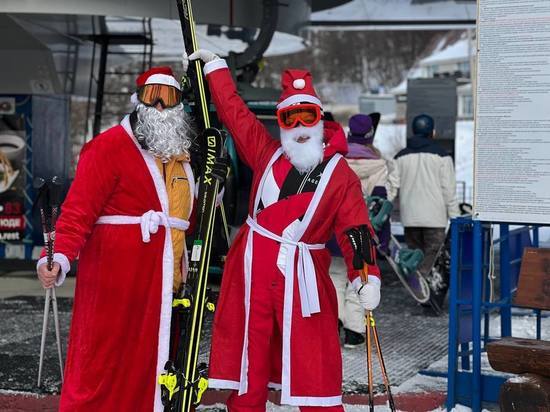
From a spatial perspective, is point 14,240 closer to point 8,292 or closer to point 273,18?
point 8,292

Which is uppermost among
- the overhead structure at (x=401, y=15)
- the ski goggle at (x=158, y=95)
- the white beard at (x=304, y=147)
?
the overhead structure at (x=401, y=15)

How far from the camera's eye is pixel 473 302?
5.13 metres

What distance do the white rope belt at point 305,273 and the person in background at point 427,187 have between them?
422cm

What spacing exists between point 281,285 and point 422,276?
368cm

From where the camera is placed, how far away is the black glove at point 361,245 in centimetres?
424

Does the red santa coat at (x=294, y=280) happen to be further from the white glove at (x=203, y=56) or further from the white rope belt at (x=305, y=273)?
the white glove at (x=203, y=56)

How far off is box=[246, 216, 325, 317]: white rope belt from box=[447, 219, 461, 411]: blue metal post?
1.23 meters

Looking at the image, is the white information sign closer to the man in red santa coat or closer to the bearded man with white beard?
the man in red santa coat

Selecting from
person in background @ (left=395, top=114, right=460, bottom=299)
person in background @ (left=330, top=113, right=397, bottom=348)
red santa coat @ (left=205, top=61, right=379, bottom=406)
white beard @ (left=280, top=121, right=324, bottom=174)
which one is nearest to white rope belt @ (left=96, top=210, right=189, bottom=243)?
red santa coat @ (left=205, top=61, right=379, bottom=406)

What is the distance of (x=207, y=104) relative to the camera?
15.4 feet

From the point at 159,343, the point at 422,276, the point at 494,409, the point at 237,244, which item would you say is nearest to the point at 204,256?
the point at 237,244

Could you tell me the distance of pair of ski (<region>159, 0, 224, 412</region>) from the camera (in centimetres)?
433

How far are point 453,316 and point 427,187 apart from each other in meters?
3.31

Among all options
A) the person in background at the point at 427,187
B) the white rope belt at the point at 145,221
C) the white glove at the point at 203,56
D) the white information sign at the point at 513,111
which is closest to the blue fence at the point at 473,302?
the white information sign at the point at 513,111
